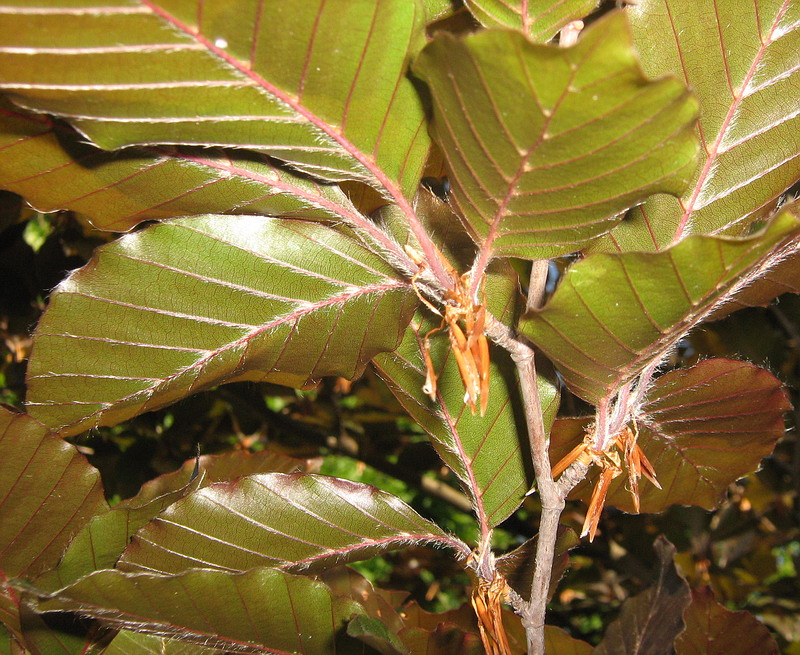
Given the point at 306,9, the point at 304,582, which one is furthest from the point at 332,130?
the point at 304,582

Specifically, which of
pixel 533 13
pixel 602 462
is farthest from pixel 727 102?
pixel 602 462

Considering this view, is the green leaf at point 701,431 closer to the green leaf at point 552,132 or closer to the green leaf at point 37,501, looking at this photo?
the green leaf at point 552,132

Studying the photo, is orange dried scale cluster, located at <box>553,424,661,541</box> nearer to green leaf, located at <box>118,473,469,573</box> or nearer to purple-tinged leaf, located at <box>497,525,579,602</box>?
purple-tinged leaf, located at <box>497,525,579,602</box>

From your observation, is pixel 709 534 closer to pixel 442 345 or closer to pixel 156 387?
pixel 442 345

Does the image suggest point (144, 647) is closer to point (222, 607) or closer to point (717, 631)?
point (222, 607)

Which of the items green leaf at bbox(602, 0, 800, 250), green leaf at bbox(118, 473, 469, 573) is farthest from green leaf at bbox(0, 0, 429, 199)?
green leaf at bbox(118, 473, 469, 573)

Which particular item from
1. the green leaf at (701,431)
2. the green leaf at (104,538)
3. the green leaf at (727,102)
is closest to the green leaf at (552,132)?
the green leaf at (727,102)
